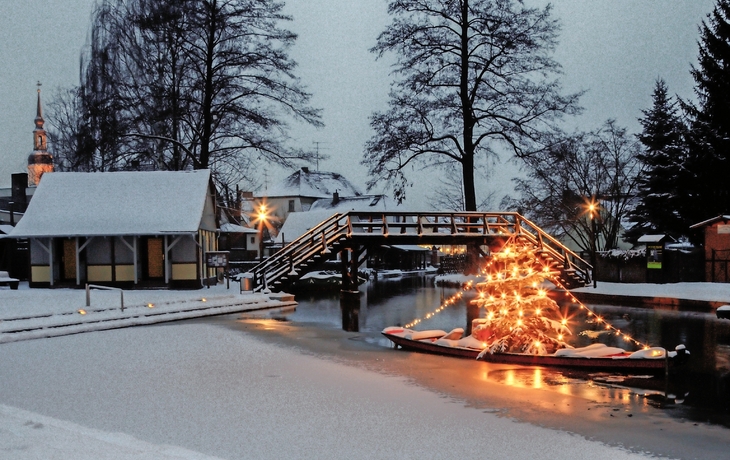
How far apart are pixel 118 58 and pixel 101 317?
22.5m

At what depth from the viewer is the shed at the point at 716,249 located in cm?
2845

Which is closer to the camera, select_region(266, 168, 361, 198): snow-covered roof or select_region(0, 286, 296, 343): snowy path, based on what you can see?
select_region(0, 286, 296, 343): snowy path

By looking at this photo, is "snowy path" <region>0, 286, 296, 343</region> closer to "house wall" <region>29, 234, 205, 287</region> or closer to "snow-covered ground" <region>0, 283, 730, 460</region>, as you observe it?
"house wall" <region>29, 234, 205, 287</region>

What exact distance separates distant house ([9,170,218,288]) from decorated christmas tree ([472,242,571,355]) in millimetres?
16363

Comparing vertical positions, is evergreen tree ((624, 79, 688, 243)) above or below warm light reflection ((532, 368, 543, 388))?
above

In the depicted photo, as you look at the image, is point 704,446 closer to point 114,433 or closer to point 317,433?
point 317,433

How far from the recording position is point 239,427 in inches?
356

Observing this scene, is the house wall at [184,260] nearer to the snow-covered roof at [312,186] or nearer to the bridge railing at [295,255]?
the bridge railing at [295,255]

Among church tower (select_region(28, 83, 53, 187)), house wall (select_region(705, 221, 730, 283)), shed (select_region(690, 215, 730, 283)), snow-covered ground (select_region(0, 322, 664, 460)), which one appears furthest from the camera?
church tower (select_region(28, 83, 53, 187))

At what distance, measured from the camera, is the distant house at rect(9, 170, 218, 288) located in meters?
29.2

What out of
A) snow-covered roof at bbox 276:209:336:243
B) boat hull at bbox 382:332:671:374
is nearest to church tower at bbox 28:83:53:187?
snow-covered roof at bbox 276:209:336:243

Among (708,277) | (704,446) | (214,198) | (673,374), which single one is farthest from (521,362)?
(214,198)

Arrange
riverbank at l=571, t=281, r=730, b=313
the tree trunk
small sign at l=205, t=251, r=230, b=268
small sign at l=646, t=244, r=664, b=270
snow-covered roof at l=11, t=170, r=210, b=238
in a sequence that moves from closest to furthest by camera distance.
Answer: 1. riverbank at l=571, t=281, r=730, b=313
2. small sign at l=205, t=251, r=230, b=268
3. snow-covered roof at l=11, t=170, r=210, b=238
4. small sign at l=646, t=244, r=664, b=270
5. the tree trunk

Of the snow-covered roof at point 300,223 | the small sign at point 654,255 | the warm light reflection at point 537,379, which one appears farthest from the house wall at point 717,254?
the snow-covered roof at point 300,223
